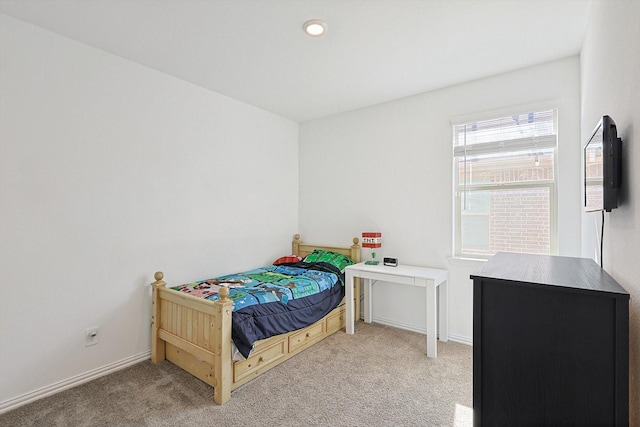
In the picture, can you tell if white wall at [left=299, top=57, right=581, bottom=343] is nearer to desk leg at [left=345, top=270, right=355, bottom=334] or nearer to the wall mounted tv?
desk leg at [left=345, top=270, right=355, bottom=334]

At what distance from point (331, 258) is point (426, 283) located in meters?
1.20

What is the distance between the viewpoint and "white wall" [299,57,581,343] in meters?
2.59

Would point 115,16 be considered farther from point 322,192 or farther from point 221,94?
point 322,192

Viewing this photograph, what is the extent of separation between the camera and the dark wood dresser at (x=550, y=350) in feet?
2.93

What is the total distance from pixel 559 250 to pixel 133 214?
3.60 m

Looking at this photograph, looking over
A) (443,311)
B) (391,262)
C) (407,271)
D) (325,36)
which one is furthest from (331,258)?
(325,36)

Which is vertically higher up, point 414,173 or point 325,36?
point 325,36

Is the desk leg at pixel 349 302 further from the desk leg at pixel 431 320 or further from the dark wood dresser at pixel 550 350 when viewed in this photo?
the dark wood dresser at pixel 550 350

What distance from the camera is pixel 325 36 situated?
226 cm

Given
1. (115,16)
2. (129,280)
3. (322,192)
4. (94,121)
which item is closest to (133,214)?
(129,280)

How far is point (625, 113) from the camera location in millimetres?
1154

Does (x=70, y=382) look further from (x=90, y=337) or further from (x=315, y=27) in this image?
(x=315, y=27)

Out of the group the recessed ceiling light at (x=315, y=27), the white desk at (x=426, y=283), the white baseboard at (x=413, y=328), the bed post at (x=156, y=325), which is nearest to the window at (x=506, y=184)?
the white desk at (x=426, y=283)

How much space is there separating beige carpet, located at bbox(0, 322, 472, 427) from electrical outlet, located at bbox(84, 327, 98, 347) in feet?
0.93
